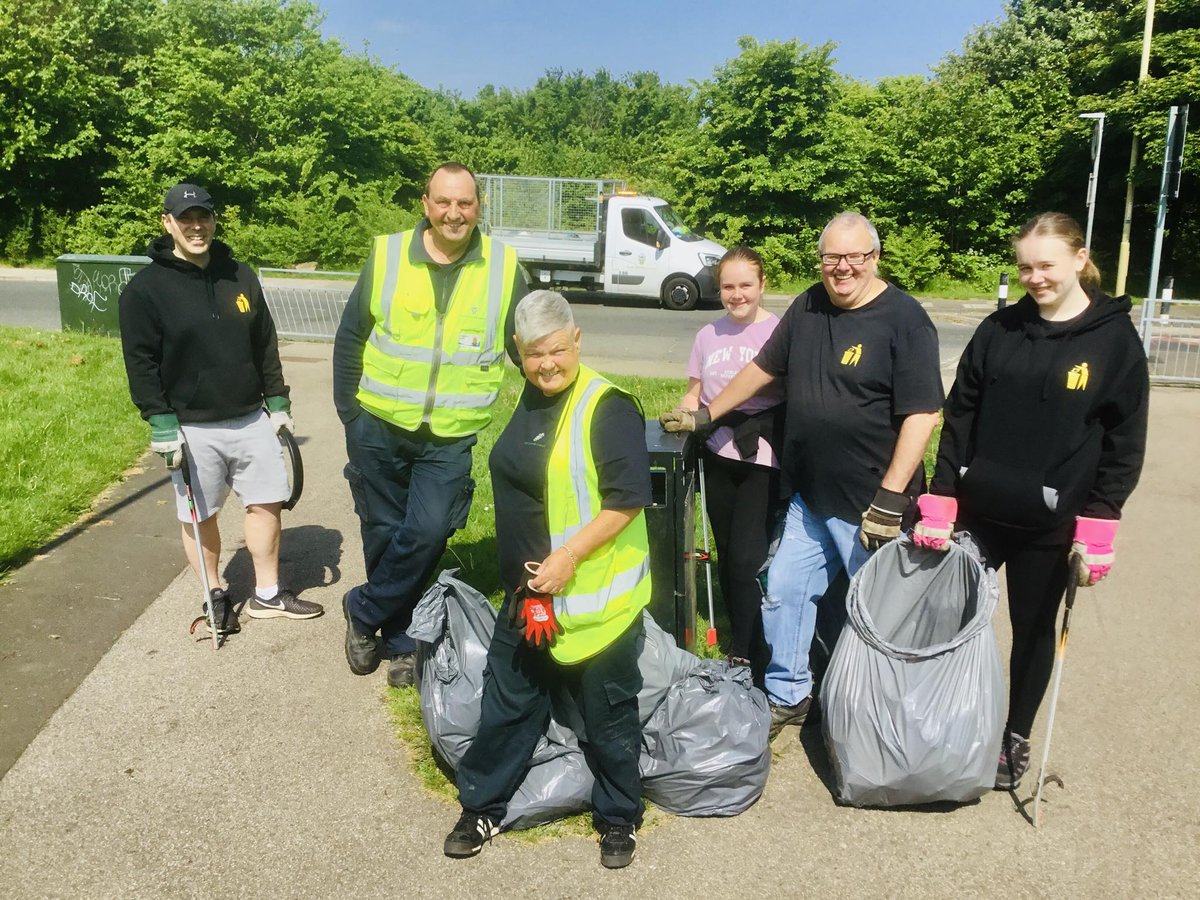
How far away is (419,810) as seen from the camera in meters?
3.45

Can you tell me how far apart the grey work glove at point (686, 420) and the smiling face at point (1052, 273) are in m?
1.32

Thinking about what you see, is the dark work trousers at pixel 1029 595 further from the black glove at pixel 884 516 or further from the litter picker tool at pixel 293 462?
the litter picker tool at pixel 293 462

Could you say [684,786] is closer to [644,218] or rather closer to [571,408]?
[571,408]

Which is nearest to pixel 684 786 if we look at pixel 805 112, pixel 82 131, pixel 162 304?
pixel 162 304

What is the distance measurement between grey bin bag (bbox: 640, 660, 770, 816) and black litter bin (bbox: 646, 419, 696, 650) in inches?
23.4

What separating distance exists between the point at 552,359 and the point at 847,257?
1.18m

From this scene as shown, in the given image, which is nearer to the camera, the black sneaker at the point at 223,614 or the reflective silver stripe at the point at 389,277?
the reflective silver stripe at the point at 389,277

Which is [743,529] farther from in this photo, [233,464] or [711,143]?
[711,143]

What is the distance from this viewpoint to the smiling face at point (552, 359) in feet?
9.40

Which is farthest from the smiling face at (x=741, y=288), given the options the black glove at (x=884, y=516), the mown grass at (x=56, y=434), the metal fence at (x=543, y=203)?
the metal fence at (x=543, y=203)

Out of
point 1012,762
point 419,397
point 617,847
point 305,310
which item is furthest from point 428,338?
point 305,310

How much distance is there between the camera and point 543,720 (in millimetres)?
3318

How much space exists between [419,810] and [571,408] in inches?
60.9

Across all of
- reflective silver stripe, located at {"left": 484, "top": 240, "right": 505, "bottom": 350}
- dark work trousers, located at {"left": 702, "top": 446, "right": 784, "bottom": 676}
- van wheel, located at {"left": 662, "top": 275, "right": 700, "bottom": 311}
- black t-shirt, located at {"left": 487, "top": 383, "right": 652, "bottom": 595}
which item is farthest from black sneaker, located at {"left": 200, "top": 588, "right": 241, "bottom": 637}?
van wheel, located at {"left": 662, "top": 275, "right": 700, "bottom": 311}
